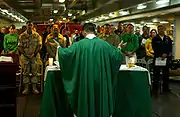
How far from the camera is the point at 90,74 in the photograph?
4.43 m

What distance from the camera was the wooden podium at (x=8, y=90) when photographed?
5.16 metres

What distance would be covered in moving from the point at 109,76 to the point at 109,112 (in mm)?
478

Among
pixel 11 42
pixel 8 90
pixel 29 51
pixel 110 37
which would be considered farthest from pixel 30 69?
pixel 8 90

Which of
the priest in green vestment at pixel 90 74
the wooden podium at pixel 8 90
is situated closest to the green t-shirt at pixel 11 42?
the wooden podium at pixel 8 90

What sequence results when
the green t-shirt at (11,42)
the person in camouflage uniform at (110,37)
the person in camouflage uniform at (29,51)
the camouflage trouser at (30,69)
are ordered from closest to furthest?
1. the person in camouflage uniform at (29,51)
2. the camouflage trouser at (30,69)
3. the person in camouflage uniform at (110,37)
4. the green t-shirt at (11,42)

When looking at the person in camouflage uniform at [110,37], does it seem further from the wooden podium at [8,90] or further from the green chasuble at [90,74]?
the green chasuble at [90,74]

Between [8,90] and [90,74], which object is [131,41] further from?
[90,74]

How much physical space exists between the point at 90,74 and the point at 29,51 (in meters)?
3.84

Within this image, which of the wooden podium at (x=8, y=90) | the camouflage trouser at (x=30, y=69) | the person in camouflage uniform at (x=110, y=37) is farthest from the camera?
the person in camouflage uniform at (x=110, y=37)

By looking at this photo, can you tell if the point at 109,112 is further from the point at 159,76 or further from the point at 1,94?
the point at 159,76

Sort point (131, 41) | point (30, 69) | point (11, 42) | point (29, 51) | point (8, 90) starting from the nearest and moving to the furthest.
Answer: point (8, 90) → point (29, 51) → point (30, 69) → point (131, 41) → point (11, 42)

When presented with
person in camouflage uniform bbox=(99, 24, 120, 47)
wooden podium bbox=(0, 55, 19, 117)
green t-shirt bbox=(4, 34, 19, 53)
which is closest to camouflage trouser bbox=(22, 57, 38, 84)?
green t-shirt bbox=(4, 34, 19, 53)

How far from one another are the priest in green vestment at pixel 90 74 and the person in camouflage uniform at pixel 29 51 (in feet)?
11.7

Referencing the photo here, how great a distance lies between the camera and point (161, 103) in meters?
7.58
